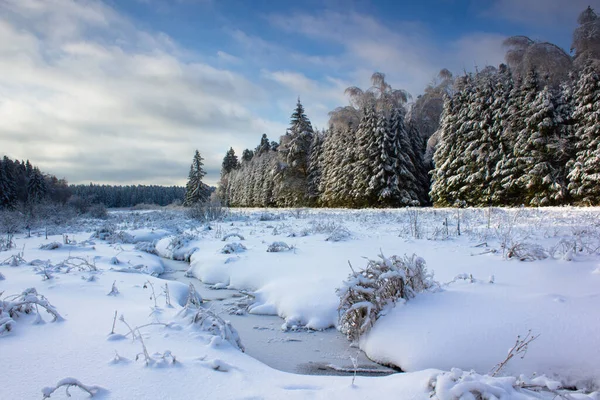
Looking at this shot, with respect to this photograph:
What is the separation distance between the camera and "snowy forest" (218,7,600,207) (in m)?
17.6

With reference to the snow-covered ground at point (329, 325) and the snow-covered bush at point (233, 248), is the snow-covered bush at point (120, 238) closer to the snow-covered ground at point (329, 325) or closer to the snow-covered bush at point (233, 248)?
the snow-covered ground at point (329, 325)

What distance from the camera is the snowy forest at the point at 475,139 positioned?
17609mm

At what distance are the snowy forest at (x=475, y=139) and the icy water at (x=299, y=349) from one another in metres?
8.56

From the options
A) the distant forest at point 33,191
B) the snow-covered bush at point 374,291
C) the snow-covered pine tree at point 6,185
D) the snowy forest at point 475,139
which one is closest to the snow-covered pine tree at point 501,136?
the snowy forest at point 475,139

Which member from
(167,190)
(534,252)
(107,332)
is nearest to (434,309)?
(534,252)

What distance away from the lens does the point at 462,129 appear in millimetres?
23484

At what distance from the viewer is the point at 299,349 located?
3.96m

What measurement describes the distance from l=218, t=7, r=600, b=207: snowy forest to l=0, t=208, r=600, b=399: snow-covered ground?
6065 mm

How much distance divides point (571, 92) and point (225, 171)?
187ft

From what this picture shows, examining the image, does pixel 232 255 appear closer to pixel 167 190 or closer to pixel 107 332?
pixel 107 332

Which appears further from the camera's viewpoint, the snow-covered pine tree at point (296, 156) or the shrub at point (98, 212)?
the snow-covered pine tree at point (296, 156)

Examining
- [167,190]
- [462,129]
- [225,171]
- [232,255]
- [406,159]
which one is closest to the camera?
[232,255]

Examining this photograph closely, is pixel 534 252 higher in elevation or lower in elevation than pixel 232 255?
higher

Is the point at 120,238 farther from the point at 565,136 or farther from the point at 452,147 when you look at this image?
the point at 565,136
